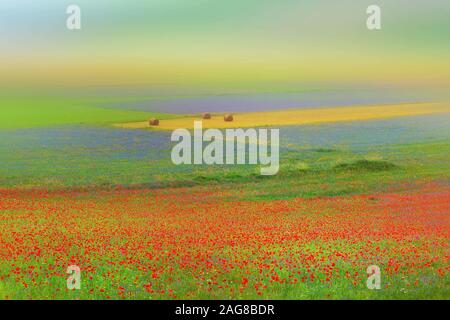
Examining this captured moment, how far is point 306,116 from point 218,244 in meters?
6.04

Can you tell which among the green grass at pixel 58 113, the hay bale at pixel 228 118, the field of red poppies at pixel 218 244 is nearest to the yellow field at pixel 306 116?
the hay bale at pixel 228 118

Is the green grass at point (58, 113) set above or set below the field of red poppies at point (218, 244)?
above

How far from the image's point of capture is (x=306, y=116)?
18312 millimetres

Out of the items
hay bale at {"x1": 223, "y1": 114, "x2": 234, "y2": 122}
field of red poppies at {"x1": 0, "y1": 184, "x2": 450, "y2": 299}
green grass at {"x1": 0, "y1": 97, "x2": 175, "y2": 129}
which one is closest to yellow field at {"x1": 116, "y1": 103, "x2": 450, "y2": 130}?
hay bale at {"x1": 223, "y1": 114, "x2": 234, "y2": 122}

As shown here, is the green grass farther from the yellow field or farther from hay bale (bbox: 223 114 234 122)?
hay bale (bbox: 223 114 234 122)

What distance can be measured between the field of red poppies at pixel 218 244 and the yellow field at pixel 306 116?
206cm

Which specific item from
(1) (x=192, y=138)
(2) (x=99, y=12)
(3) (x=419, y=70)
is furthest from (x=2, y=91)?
(3) (x=419, y=70)

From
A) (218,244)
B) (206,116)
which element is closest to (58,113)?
(206,116)

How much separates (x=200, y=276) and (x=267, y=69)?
709cm

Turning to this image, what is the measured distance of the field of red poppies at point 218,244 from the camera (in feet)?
38.1

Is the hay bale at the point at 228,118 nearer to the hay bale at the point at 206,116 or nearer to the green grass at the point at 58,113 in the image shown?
the hay bale at the point at 206,116

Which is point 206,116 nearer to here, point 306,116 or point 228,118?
point 228,118

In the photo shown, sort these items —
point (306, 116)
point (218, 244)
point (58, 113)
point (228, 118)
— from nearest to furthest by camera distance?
point (218, 244) → point (228, 118) → point (58, 113) → point (306, 116)

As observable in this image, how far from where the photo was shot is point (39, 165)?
17188 mm
